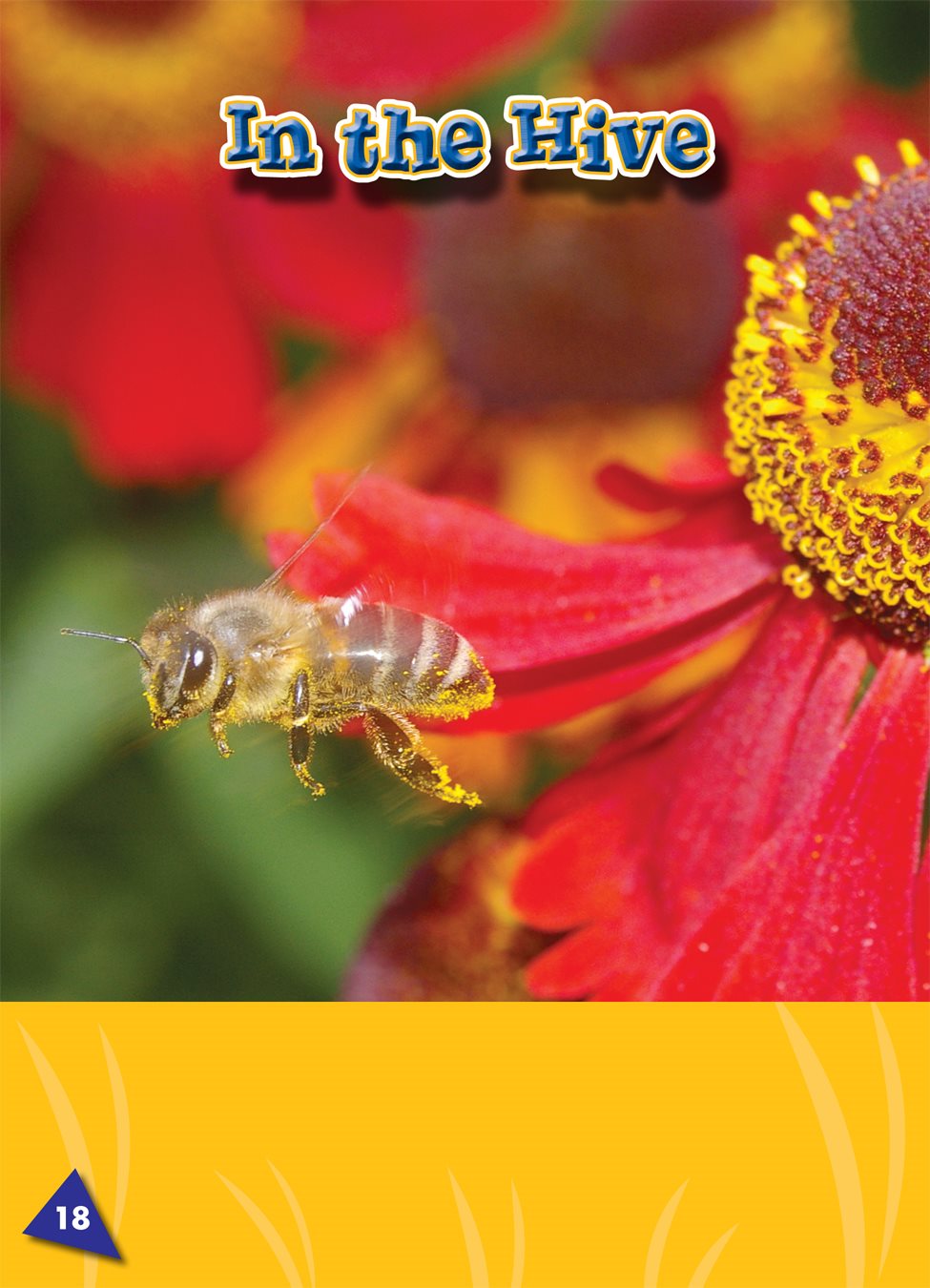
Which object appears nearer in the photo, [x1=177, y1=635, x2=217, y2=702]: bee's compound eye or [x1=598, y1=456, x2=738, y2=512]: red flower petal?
[x1=177, y1=635, x2=217, y2=702]: bee's compound eye

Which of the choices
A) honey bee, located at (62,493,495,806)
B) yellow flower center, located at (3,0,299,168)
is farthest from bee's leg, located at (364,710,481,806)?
yellow flower center, located at (3,0,299,168)

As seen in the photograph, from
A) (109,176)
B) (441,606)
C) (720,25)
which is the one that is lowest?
(441,606)
